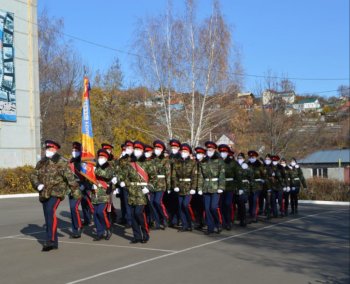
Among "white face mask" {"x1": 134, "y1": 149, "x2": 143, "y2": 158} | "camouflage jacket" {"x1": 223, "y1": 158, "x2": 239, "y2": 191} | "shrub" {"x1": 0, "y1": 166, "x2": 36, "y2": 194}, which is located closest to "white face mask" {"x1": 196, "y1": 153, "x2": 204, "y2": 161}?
"camouflage jacket" {"x1": 223, "y1": 158, "x2": 239, "y2": 191}

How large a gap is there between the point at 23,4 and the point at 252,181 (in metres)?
19.3

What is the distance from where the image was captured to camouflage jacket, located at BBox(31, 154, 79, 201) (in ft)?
31.2

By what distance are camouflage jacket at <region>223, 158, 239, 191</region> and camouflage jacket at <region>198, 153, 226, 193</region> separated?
2.60 feet

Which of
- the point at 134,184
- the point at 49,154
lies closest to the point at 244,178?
the point at 134,184

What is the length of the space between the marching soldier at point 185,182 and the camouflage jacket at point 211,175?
222mm

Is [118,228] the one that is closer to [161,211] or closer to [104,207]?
[161,211]

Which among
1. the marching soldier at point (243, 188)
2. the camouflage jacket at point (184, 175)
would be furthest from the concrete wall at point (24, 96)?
the camouflage jacket at point (184, 175)

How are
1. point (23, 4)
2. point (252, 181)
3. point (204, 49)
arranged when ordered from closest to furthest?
1. point (252, 181)
2. point (23, 4)
3. point (204, 49)

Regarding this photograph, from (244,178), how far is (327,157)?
28.0m

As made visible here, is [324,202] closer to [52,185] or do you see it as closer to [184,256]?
[184,256]

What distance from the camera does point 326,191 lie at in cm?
2247

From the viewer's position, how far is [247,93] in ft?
112

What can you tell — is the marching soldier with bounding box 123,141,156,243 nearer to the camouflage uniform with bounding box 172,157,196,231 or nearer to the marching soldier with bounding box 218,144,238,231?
the camouflage uniform with bounding box 172,157,196,231

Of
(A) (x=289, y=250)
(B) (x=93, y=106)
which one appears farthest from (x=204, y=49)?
(A) (x=289, y=250)
